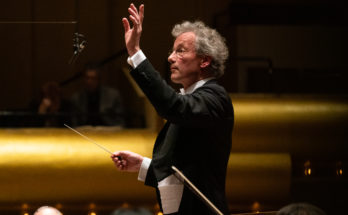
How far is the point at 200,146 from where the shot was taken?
2191mm

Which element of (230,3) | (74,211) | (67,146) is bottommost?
(74,211)

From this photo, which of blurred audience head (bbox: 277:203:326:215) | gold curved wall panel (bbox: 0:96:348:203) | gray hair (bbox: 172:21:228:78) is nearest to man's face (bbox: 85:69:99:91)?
gold curved wall panel (bbox: 0:96:348:203)

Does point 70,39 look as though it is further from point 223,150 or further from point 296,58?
point 223,150

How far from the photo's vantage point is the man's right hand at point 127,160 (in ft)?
7.67

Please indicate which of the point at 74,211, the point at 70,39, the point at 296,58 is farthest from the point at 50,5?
the point at 296,58

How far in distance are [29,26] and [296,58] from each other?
2048 millimetres

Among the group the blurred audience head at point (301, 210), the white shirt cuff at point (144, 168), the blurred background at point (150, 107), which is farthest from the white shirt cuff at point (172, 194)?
the blurred background at point (150, 107)

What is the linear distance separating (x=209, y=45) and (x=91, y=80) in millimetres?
2116

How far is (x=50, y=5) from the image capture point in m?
4.34

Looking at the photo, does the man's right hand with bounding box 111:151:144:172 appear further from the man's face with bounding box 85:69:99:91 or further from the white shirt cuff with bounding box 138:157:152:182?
the man's face with bounding box 85:69:99:91

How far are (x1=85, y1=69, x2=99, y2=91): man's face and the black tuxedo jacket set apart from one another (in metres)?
2.11

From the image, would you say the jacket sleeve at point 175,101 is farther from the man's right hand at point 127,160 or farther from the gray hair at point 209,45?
the man's right hand at point 127,160

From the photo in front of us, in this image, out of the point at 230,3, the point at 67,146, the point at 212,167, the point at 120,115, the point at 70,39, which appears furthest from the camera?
the point at 230,3

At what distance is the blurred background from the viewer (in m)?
3.85
